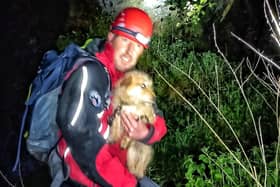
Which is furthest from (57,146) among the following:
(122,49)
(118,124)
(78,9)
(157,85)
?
(78,9)

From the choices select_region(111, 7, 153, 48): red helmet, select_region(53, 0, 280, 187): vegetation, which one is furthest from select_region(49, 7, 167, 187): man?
select_region(53, 0, 280, 187): vegetation

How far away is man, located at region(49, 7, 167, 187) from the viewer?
8.63 ft

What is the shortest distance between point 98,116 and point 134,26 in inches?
21.0

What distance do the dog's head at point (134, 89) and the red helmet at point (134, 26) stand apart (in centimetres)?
20

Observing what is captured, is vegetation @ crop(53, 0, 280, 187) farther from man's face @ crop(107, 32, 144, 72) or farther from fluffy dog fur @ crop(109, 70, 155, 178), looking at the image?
man's face @ crop(107, 32, 144, 72)

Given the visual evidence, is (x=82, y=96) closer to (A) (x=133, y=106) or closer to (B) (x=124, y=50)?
(B) (x=124, y=50)

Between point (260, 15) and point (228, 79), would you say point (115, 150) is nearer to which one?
point (228, 79)

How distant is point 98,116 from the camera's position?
2.70 m

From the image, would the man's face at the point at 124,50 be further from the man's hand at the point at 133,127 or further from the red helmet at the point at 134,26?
the man's hand at the point at 133,127

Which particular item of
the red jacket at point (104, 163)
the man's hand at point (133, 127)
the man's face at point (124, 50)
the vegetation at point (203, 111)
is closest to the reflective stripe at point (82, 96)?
the red jacket at point (104, 163)

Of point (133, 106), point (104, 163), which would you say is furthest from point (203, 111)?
point (104, 163)

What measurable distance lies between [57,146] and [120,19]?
77 cm

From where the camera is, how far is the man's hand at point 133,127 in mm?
2961

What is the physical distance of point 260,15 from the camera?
24.2 feet
